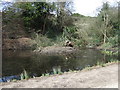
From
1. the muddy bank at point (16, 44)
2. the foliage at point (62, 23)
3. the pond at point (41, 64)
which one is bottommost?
the pond at point (41, 64)

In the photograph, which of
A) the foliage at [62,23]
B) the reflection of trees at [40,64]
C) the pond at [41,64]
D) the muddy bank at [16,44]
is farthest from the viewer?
the foliage at [62,23]

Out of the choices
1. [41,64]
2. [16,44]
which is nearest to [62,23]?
[16,44]

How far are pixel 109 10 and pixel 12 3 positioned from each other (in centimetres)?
1020

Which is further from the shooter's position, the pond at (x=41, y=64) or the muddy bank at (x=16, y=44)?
the muddy bank at (x=16, y=44)

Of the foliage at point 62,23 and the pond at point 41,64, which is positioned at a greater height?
the foliage at point 62,23

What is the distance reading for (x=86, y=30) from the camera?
1634 centimetres

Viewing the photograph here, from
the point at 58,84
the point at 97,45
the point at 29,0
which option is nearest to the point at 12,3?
the point at 29,0

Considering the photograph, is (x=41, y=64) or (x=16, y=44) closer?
(x=41, y=64)

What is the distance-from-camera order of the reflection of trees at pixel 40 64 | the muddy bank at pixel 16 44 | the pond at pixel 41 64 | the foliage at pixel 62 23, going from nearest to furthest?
the pond at pixel 41 64 → the reflection of trees at pixel 40 64 → the muddy bank at pixel 16 44 → the foliage at pixel 62 23

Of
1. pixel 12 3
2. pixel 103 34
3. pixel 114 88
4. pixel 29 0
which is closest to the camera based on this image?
pixel 114 88

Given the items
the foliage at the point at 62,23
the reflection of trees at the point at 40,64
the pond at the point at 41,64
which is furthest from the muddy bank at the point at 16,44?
the reflection of trees at the point at 40,64

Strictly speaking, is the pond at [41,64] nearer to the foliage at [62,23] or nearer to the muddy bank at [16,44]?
the foliage at [62,23]

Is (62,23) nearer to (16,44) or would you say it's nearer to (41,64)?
(16,44)

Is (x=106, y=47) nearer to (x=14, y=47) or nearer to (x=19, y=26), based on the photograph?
(x=14, y=47)
